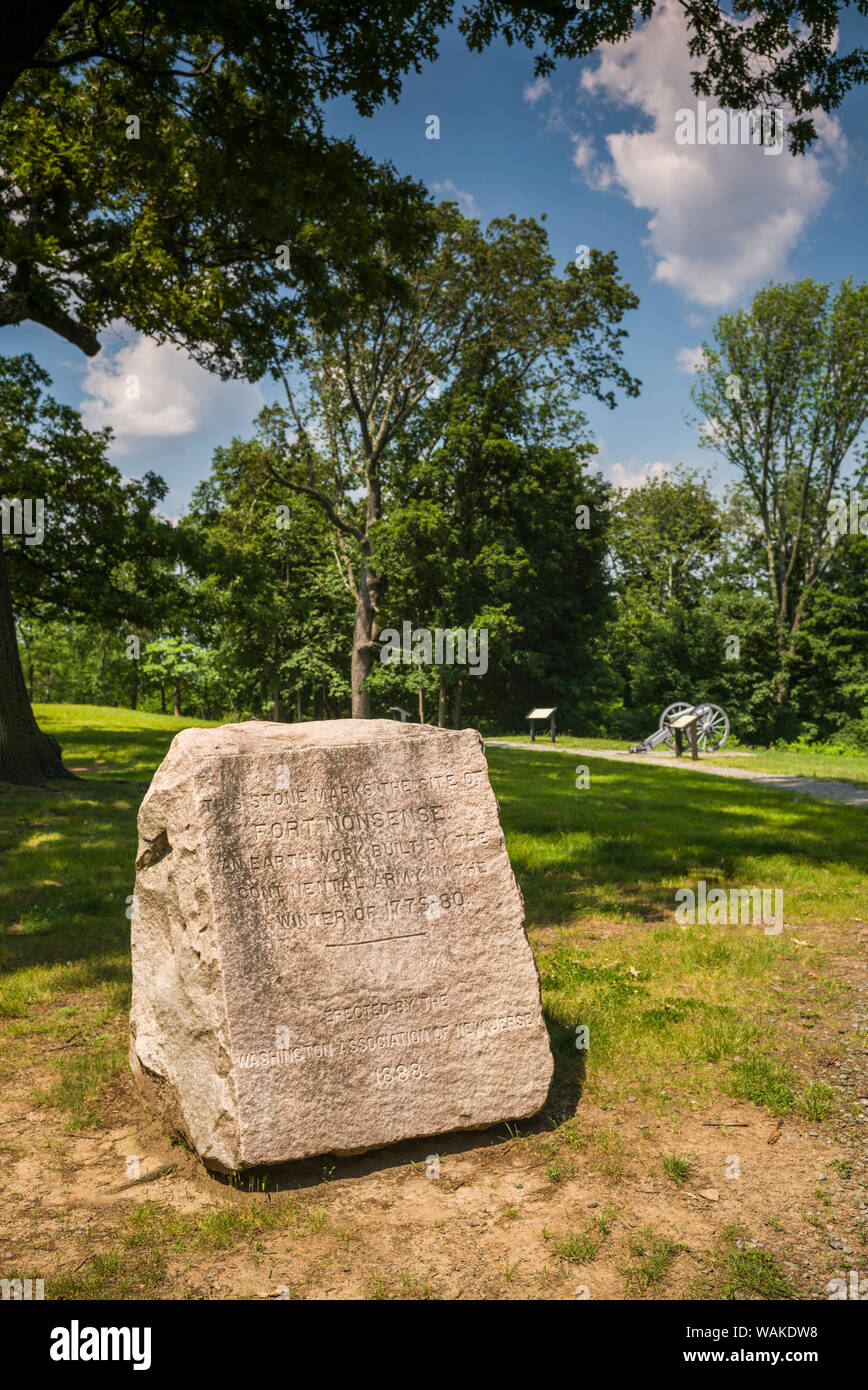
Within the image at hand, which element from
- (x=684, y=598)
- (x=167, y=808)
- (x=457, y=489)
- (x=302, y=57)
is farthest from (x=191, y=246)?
(x=684, y=598)

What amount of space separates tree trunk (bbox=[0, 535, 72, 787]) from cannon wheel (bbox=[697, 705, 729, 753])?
1773 cm

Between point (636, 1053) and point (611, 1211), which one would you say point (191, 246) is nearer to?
point (636, 1053)

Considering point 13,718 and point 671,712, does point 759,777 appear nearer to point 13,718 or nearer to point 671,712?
point 13,718

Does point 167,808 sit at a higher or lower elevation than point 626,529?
lower

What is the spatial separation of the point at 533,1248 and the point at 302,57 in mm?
11553

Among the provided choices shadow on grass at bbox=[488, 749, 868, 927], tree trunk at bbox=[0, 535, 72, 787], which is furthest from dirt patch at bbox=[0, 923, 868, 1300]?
tree trunk at bbox=[0, 535, 72, 787]

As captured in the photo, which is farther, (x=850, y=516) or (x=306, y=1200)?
(x=850, y=516)

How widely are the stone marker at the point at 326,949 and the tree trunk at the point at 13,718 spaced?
311 inches

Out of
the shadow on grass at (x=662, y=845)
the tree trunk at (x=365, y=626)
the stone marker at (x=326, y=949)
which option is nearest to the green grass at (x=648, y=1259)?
the stone marker at (x=326, y=949)

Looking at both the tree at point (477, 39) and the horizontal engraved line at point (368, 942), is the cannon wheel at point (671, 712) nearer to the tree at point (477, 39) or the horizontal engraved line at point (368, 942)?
the tree at point (477, 39)

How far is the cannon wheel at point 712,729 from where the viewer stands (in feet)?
82.3

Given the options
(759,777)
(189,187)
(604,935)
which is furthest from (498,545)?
(604,935)

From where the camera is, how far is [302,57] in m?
9.93

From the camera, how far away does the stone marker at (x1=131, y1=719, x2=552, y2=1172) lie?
12.7 feet
